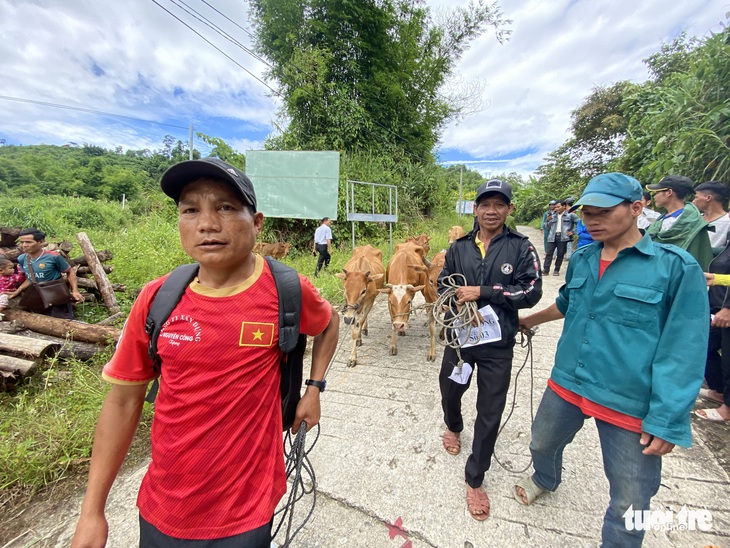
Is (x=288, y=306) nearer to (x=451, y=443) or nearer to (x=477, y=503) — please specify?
(x=477, y=503)

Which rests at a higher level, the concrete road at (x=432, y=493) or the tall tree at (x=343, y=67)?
the tall tree at (x=343, y=67)

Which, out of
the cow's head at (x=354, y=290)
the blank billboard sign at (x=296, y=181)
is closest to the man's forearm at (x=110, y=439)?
the cow's head at (x=354, y=290)

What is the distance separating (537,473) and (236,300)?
2371 mm

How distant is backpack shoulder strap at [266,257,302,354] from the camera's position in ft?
4.12

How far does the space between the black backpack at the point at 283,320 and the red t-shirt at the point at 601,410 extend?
1.60 metres

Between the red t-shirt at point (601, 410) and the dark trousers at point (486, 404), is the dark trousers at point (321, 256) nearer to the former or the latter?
the dark trousers at point (486, 404)

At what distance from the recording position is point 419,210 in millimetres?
17188

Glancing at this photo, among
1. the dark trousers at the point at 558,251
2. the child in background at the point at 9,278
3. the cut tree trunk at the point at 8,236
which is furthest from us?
the dark trousers at the point at 558,251

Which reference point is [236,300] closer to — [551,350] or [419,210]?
[551,350]

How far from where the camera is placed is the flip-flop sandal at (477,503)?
2.11 m

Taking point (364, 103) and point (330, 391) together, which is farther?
point (364, 103)

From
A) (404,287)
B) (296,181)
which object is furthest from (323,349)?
(296,181)

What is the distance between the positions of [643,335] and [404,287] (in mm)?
2786

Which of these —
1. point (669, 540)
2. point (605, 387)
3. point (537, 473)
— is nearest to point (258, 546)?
point (605, 387)
